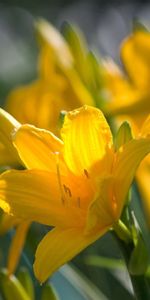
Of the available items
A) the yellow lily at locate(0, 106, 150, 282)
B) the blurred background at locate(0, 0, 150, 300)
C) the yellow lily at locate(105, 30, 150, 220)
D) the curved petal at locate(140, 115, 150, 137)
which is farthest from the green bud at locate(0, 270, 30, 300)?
the blurred background at locate(0, 0, 150, 300)

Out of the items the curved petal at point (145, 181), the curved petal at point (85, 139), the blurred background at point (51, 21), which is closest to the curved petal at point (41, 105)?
the curved petal at point (145, 181)

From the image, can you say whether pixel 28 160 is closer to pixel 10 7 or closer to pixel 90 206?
pixel 90 206

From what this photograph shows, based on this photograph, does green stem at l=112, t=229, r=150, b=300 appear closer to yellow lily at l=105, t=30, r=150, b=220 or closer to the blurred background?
yellow lily at l=105, t=30, r=150, b=220

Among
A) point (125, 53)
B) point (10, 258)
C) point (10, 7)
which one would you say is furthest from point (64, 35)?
point (10, 7)

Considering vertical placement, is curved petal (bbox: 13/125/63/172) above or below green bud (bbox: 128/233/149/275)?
above

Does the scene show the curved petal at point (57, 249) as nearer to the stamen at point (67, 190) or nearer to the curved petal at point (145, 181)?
the stamen at point (67, 190)
